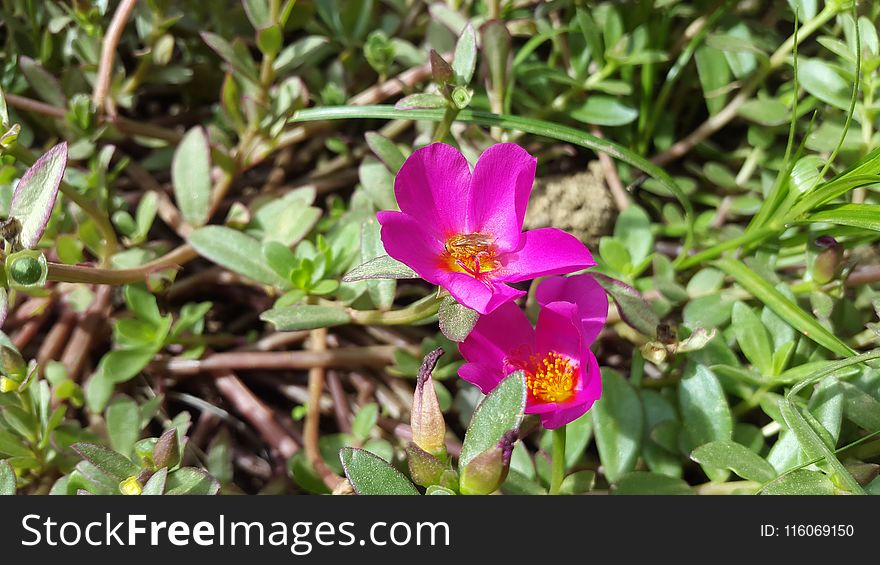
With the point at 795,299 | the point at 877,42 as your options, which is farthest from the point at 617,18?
the point at 795,299

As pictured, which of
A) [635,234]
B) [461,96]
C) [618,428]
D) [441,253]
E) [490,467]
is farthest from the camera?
[635,234]

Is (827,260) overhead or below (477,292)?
below

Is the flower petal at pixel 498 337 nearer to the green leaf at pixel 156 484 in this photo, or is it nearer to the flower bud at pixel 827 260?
the green leaf at pixel 156 484

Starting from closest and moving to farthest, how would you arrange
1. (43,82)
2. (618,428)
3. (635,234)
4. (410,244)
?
(410,244)
(618,428)
(635,234)
(43,82)

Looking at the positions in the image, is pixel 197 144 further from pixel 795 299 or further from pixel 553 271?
pixel 795 299

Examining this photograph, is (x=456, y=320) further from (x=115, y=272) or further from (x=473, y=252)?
(x=115, y=272)

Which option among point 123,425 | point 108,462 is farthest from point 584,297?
point 123,425
